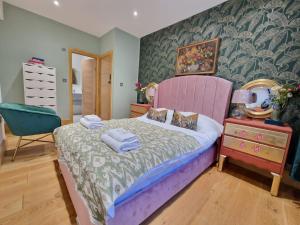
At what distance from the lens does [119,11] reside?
9.14ft

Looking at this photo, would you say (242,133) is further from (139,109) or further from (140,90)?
(140,90)

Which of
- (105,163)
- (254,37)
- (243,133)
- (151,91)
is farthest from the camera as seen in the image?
(151,91)

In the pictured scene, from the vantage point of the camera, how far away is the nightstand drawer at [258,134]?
1.48 meters

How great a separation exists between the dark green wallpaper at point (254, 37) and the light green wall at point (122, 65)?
153cm

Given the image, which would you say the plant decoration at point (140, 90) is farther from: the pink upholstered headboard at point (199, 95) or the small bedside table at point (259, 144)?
the small bedside table at point (259, 144)

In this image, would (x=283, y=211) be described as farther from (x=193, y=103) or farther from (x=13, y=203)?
(x=13, y=203)

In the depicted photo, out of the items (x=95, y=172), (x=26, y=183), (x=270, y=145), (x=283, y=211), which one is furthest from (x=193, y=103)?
(x=26, y=183)

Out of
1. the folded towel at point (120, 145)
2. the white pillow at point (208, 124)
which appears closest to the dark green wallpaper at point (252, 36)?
the white pillow at point (208, 124)

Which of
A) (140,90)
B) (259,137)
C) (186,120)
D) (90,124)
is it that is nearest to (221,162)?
(259,137)

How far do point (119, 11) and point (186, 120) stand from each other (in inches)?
102

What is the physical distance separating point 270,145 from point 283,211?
64cm

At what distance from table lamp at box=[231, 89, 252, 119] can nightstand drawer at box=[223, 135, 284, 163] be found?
0.42 meters

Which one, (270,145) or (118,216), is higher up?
(270,145)

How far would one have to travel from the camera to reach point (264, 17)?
193 cm
